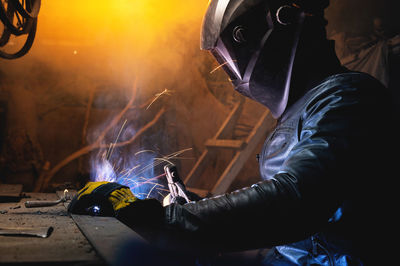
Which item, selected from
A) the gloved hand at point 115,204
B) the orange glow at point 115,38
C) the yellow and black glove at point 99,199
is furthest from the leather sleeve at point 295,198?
the orange glow at point 115,38

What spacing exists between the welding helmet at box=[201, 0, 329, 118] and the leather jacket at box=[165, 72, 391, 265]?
43cm

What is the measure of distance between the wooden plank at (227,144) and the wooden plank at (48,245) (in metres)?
3.21

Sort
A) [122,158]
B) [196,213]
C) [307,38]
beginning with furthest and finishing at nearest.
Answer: [122,158], [307,38], [196,213]

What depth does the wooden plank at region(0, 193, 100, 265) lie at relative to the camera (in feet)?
3.20

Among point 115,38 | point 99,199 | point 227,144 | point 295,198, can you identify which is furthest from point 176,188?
point 115,38

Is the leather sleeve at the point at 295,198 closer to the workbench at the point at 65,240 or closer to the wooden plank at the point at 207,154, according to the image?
the workbench at the point at 65,240

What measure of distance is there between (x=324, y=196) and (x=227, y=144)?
3723 millimetres

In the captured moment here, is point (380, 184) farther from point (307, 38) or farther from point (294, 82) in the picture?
point (307, 38)

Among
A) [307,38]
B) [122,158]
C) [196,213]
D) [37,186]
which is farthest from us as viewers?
A: [122,158]

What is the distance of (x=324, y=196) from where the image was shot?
1148 mm

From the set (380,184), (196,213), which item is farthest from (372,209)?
(196,213)

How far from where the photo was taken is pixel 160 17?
263 inches

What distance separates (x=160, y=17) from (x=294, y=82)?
5.57 m

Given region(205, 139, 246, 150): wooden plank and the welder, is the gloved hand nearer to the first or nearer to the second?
the welder
